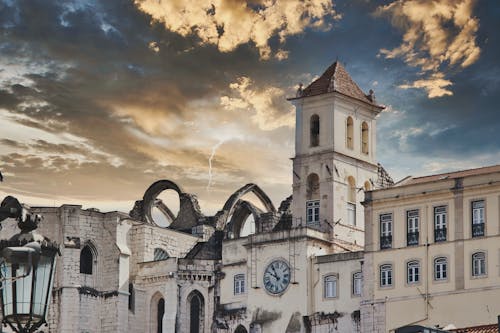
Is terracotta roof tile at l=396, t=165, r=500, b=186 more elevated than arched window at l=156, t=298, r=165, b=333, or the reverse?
terracotta roof tile at l=396, t=165, r=500, b=186

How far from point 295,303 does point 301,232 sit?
159 inches

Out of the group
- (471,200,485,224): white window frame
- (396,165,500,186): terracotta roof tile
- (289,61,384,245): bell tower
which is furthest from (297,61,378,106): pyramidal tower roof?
(471,200,485,224): white window frame

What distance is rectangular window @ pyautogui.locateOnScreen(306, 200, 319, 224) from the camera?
8375 cm

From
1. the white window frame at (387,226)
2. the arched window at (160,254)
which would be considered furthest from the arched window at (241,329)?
the white window frame at (387,226)

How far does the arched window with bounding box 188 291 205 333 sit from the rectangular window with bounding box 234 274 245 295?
3.71m

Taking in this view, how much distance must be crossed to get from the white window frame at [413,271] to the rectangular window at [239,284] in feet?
43.6

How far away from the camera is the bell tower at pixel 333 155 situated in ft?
275

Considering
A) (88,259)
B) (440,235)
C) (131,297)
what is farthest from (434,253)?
(88,259)

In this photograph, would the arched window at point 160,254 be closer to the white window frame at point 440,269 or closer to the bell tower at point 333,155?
the bell tower at point 333,155

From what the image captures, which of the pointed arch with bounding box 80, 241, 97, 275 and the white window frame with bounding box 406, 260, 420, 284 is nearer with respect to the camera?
the white window frame with bounding box 406, 260, 420, 284

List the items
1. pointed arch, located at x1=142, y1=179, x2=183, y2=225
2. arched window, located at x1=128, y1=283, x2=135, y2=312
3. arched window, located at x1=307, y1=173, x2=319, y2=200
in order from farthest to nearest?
pointed arch, located at x1=142, y1=179, x2=183, y2=225 → arched window, located at x1=128, y1=283, x2=135, y2=312 → arched window, located at x1=307, y1=173, x2=319, y2=200

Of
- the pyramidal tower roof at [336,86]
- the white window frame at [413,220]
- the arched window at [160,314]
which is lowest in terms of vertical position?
the arched window at [160,314]

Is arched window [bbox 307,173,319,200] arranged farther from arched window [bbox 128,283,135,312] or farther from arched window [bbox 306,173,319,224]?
arched window [bbox 128,283,135,312]

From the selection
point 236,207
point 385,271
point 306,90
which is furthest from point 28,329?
point 236,207
